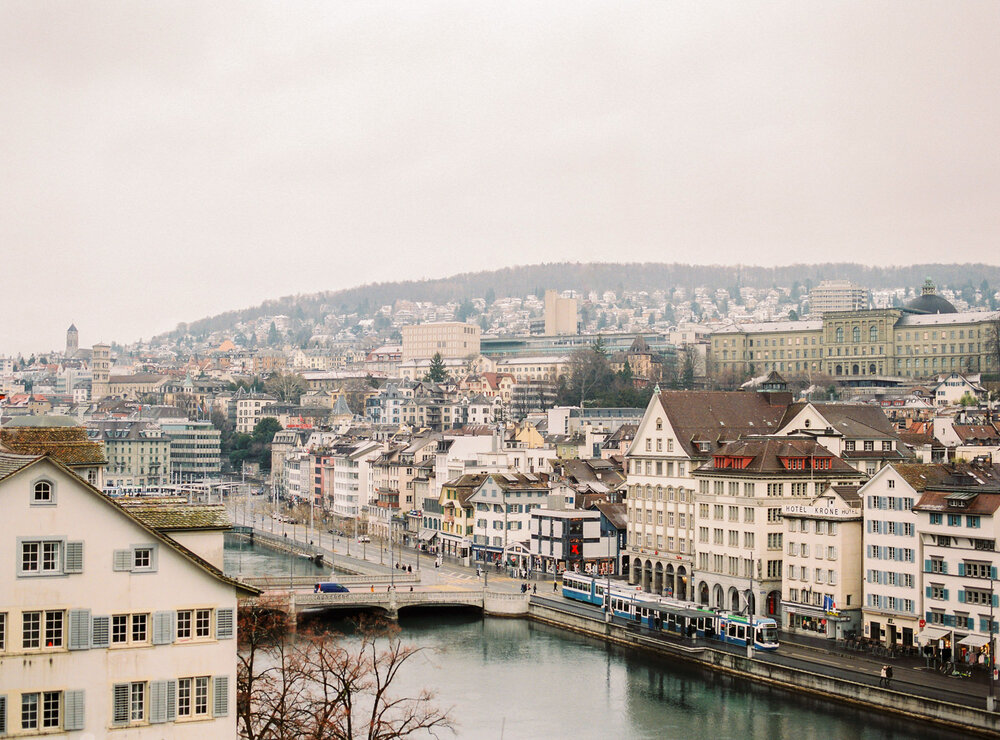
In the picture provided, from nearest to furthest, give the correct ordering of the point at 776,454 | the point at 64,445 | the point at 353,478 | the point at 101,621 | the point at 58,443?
→ 1. the point at 101,621
2. the point at 64,445
3. the point at 58,443
4. the point at 776,454
5. the point at 353,478

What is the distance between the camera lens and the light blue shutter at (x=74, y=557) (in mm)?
20031

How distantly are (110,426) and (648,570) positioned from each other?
11080cm

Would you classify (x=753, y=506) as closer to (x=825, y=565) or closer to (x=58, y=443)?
(x=825, y=565)

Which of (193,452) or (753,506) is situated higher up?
→ (753,506)

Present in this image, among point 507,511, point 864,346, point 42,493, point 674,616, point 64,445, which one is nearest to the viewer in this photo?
point 42,493

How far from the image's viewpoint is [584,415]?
13875 cm

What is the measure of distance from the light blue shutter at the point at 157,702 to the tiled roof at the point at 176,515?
2317 millimetres

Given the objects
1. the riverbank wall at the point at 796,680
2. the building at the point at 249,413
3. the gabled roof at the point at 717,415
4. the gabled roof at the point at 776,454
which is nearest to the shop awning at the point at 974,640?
the riverbank wall at the point at 796,680

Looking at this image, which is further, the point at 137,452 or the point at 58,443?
the point at 137,452

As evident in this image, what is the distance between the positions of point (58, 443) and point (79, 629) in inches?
684

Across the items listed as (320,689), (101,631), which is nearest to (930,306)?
(320,689)

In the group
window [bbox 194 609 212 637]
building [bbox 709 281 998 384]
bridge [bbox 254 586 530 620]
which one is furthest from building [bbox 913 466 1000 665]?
building [bbox 709 281 998 384]

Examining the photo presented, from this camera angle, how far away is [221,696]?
21.0 metres

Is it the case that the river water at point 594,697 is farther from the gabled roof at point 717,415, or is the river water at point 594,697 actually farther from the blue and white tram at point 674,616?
the gabled roof at point 717,415
